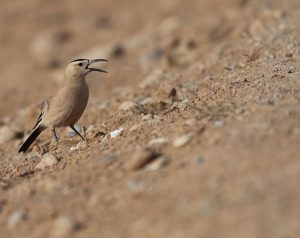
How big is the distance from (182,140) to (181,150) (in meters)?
0.11

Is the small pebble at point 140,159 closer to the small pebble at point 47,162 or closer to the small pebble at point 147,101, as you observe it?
the small pebble at point 47,162

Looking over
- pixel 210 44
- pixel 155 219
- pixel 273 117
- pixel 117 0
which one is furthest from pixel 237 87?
pixel 117 0

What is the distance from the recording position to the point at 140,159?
5566 mm

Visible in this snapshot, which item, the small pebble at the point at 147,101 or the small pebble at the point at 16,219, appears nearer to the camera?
the small pebble at the point at 16,219

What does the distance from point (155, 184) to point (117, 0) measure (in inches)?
504

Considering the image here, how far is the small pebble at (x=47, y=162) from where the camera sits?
6.48 m

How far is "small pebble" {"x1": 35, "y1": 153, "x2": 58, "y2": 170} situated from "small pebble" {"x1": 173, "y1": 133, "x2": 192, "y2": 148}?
1288 mm

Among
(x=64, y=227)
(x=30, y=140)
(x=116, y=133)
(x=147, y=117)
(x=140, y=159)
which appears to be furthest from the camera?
(x=30, y=140)

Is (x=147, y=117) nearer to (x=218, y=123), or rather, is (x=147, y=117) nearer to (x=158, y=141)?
(x=158, y=141)

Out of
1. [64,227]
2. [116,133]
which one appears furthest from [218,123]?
[64,227]

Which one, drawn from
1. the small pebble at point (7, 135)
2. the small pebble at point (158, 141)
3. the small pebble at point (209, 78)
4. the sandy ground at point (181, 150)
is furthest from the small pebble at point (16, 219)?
the small pebble at point (7, 135)

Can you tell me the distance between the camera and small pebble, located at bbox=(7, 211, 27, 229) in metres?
5.39

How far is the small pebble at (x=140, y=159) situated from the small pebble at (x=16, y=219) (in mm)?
863

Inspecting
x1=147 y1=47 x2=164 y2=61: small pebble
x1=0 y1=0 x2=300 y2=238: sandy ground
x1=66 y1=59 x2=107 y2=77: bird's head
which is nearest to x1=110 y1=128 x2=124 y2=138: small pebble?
x1=0 y1=0 x2=300 y2=238: sandy ground
